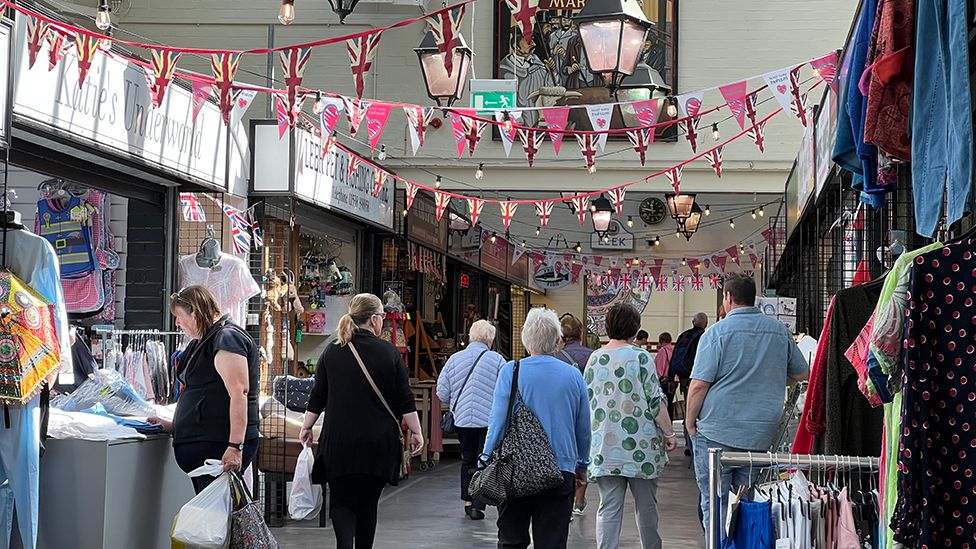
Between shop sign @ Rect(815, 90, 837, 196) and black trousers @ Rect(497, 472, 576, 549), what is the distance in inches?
89.5

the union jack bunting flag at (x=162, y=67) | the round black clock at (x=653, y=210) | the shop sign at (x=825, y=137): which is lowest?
the shop sign at (x=825, y=137)

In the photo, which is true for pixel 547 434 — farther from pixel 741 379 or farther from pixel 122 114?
pixel 122 114

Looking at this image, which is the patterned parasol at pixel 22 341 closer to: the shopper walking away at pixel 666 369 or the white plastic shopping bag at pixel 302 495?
the white plastic shopping bag at pixel 302 495

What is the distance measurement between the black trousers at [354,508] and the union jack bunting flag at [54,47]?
2.81 meters

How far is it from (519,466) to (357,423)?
109 centimetres

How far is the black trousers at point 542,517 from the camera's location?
616 cm

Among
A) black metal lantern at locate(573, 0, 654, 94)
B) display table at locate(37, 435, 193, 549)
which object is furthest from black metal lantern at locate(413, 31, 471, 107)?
display table at locate(37, 435, 193, 549)

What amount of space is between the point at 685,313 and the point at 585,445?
24.1 metres

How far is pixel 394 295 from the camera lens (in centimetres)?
1412

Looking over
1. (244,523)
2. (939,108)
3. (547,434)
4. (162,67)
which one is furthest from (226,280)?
(939,108)

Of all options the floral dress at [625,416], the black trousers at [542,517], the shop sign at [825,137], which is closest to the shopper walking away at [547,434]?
the black trousers at [542,517]

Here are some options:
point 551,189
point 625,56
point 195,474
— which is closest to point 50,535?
point 195,474

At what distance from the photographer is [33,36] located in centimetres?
662

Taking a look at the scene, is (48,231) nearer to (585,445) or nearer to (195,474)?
(195,474)
